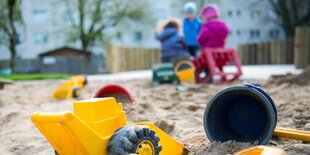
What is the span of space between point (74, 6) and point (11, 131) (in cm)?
2545

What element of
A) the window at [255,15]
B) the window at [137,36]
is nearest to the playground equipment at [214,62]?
the window at [137,36]

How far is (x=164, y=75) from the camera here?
803cm

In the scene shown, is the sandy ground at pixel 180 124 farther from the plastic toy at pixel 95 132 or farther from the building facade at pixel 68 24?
the building facade at pixel 68 24

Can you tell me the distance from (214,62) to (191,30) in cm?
171

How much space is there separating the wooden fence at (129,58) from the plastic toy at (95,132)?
16.3 metres

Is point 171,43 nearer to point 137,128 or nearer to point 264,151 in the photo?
point 137,128

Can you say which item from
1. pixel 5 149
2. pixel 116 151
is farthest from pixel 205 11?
pixel 116 151

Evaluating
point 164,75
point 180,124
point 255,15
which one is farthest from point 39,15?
point 180,124

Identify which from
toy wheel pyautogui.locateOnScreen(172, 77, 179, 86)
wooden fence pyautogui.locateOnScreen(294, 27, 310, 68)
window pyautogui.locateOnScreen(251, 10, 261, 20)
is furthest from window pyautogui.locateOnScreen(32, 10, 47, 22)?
toy wheel pyautogui.locateOnScreen(172, 77, 179, 86)

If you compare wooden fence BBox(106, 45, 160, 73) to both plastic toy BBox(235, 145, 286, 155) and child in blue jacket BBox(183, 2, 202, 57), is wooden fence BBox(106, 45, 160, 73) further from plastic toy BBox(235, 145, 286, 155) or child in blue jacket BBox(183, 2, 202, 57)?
plastic toy BBox(235, 145, 286, 155)

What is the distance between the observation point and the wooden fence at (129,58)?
61.0ft

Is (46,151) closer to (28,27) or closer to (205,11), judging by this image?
(205,11)

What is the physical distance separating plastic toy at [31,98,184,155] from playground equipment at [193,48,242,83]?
6057mm

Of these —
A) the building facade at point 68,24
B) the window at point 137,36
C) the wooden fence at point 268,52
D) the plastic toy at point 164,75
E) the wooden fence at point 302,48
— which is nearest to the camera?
the plastic toy at point 164,75
